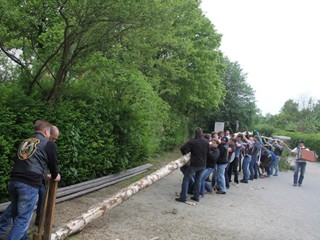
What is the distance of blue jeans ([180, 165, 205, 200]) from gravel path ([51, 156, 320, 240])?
11.5 inches

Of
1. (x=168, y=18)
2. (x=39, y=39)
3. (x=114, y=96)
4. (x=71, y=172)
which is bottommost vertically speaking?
(x=71, y=172)

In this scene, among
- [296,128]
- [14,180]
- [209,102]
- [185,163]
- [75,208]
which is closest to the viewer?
[14,180]

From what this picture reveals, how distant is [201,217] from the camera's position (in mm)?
7918

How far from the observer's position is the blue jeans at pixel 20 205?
4.60m

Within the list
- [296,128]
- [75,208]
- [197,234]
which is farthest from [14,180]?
[296,128]

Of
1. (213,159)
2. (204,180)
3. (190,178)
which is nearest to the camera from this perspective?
(190,178)

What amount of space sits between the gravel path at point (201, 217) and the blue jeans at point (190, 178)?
0.29 m

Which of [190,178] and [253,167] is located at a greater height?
[190,178]

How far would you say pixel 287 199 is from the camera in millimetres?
11484

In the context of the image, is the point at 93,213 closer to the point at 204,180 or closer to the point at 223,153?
the point at 204,180

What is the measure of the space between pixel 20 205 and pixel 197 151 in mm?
5344

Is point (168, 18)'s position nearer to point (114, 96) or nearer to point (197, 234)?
point (114, 96)

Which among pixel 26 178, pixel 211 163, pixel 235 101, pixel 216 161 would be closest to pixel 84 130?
pixel 211 163

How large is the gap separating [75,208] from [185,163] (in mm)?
3206
